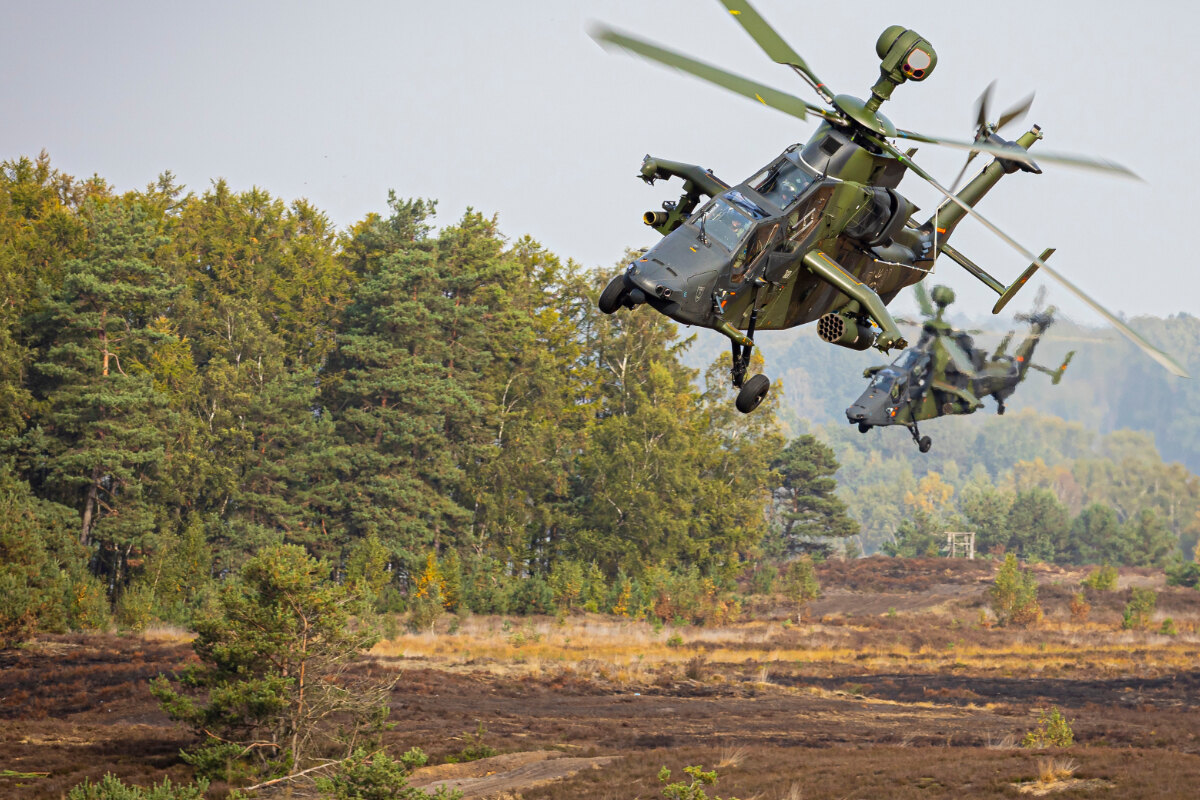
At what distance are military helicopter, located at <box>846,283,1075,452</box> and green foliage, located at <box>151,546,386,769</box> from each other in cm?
1125

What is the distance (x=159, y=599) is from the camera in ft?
160

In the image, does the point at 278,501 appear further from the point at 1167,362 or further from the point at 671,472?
the point at 1167,362

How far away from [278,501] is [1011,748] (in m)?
36.9

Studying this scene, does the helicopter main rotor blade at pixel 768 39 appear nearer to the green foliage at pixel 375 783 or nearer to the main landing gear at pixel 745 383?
the main landing gear at pixel 745 383

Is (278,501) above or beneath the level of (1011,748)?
above

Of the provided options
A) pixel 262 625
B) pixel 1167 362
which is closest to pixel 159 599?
pixel 262 625

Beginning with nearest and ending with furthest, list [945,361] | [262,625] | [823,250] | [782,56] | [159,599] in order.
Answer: [782,56] → [823,250] → [945,361] → [262,625] → [159,599]

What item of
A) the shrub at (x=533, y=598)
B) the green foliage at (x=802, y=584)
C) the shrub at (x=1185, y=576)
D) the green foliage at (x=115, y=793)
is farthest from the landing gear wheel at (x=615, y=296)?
the shrub at (x=1185, y=576)

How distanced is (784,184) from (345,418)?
5115 cm

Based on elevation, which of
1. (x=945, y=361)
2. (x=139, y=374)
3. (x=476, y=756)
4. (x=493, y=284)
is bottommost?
(x=476, y=756)

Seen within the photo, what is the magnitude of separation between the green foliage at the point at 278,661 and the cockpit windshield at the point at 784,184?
13877mm

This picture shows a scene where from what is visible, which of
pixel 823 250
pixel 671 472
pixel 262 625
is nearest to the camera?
pixel 823 250

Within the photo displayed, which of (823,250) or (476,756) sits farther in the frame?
(476,756)

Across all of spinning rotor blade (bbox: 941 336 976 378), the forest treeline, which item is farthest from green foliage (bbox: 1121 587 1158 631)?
spinning rotor blade (bbox: 941 336 976 378)
